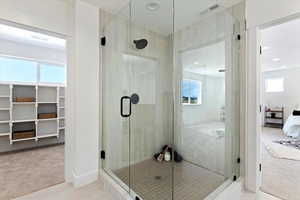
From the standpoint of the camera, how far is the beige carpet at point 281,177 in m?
1.80

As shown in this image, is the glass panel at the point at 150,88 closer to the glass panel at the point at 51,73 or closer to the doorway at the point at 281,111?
the doorway at the point at 281,111

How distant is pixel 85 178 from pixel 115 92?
1225mm

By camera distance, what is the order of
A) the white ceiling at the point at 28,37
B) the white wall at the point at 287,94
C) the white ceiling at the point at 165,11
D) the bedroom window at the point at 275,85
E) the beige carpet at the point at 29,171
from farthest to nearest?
the bedroom window at the point at 275,85 → the white wall at the point at 287,94 → the white ceiling at the point at 28,37 → the white ceiling at the point at 165,11 → the beige carpet at the point at 29,171

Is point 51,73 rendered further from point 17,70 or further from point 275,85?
point 275,85

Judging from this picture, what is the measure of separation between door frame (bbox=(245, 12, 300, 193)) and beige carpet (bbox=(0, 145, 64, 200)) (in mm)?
2483

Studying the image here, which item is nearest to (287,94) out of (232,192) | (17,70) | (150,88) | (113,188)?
(232,192)

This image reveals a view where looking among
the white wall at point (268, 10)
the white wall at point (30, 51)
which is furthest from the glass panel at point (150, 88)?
the white wall at point (30, 51)

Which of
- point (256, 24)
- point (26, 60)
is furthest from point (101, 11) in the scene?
point (26, 60)

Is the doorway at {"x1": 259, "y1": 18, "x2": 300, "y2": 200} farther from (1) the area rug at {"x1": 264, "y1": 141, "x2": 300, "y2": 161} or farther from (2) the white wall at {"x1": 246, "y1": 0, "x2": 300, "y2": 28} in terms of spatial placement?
(2) the white wall at {"x1": 246, "y1": 0, "x2": 300, "y2": 28}

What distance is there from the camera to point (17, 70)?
3.25 m

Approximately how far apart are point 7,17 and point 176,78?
2.19 meters

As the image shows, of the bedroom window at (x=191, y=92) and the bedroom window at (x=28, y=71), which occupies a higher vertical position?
the bedroom window at (x=28, y=71)

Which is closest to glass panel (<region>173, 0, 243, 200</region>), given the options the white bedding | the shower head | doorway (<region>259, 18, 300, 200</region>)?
doorway (<region>259, 18, 300, 200</region>)

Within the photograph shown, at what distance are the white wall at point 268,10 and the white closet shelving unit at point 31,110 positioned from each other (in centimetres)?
403
